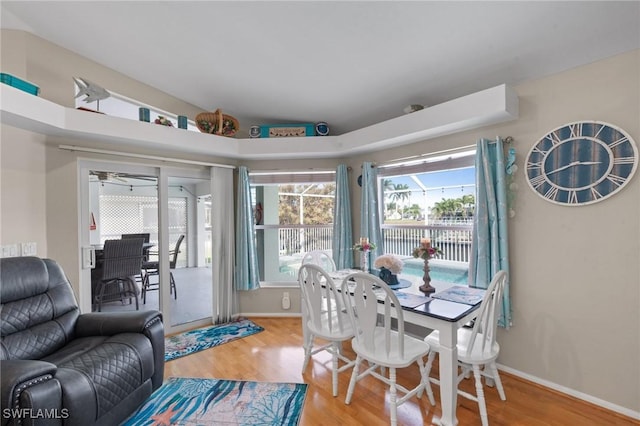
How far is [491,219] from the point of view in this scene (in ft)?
7.77

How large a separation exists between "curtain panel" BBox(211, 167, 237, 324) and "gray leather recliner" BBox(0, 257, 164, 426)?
1412 mm

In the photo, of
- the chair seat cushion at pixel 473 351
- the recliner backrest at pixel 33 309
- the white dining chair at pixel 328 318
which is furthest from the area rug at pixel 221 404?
the chair seat cushion at pixel 473 351

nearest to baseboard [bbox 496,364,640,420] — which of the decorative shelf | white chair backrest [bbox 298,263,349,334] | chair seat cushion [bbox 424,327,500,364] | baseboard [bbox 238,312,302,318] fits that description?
chair seat cushion [bbox 424,327,500,364]

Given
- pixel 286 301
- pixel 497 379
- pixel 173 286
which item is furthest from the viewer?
pixel 286 301

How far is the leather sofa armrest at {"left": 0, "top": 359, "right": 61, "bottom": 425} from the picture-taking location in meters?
1.27

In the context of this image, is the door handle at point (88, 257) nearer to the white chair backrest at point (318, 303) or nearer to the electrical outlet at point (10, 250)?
the electrical outlet at point (10, 250)

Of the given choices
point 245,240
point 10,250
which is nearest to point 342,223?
point 245,240

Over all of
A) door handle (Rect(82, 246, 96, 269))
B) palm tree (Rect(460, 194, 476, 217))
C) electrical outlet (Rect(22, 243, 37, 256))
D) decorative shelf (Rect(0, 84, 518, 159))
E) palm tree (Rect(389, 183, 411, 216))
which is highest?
decorative shelf (Rect(0, 84, 518, 159))

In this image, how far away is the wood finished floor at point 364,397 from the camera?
1851mm

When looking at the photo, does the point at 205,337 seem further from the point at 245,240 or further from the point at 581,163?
the point at 581,163

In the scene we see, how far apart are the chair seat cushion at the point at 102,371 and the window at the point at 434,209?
261cm

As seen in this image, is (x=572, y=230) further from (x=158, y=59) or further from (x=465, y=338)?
(x=158, y=59)

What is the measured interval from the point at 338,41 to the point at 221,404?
280 cm

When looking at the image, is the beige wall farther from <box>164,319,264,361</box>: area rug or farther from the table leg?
<box>164,319,264,361</box>: area rug
